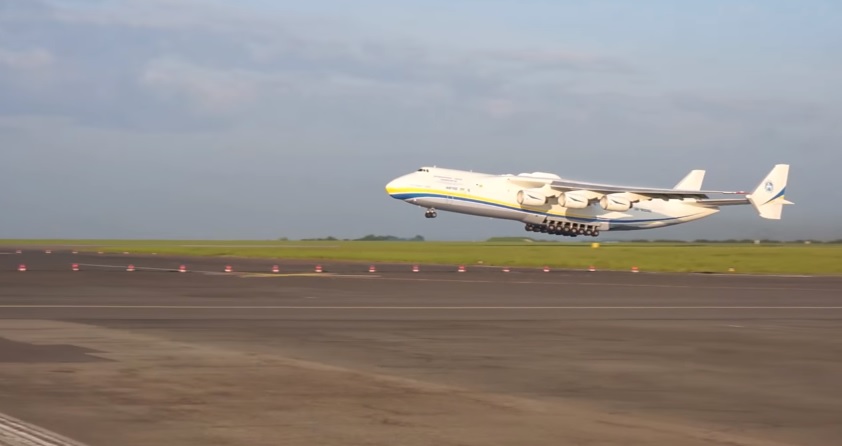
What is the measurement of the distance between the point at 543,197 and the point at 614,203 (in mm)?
5515

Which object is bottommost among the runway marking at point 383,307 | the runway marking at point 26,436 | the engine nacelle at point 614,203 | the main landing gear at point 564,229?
the runway marking at point 26,436

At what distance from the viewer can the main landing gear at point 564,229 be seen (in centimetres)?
7767

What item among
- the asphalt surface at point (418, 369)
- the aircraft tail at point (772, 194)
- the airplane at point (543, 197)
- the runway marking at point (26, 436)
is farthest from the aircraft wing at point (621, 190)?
the runway marking at point (26, 436)

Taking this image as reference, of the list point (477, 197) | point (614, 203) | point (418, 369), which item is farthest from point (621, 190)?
point (418, 369)

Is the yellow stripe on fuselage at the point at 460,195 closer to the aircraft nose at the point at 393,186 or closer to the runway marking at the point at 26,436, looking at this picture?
the aircraft nose at the point at 393,186

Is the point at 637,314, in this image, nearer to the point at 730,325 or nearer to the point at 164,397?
the point at 730,325

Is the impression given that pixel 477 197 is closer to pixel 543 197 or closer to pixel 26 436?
pixel 543 197

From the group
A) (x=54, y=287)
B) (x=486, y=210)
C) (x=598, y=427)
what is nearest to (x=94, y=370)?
(x=598, y=427)

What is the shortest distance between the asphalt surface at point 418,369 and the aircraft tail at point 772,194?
196 feet

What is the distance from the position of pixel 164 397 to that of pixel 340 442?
8.33 ft

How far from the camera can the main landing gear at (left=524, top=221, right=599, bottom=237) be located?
77.7 metres

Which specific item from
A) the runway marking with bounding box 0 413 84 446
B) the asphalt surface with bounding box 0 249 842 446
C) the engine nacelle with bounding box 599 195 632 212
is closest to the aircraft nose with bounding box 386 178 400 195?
the engine nacelle with bounding box 599 195 632 212

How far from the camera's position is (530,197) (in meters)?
73.7

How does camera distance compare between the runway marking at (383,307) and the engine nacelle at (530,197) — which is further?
the engine nacelle at (530,197)
